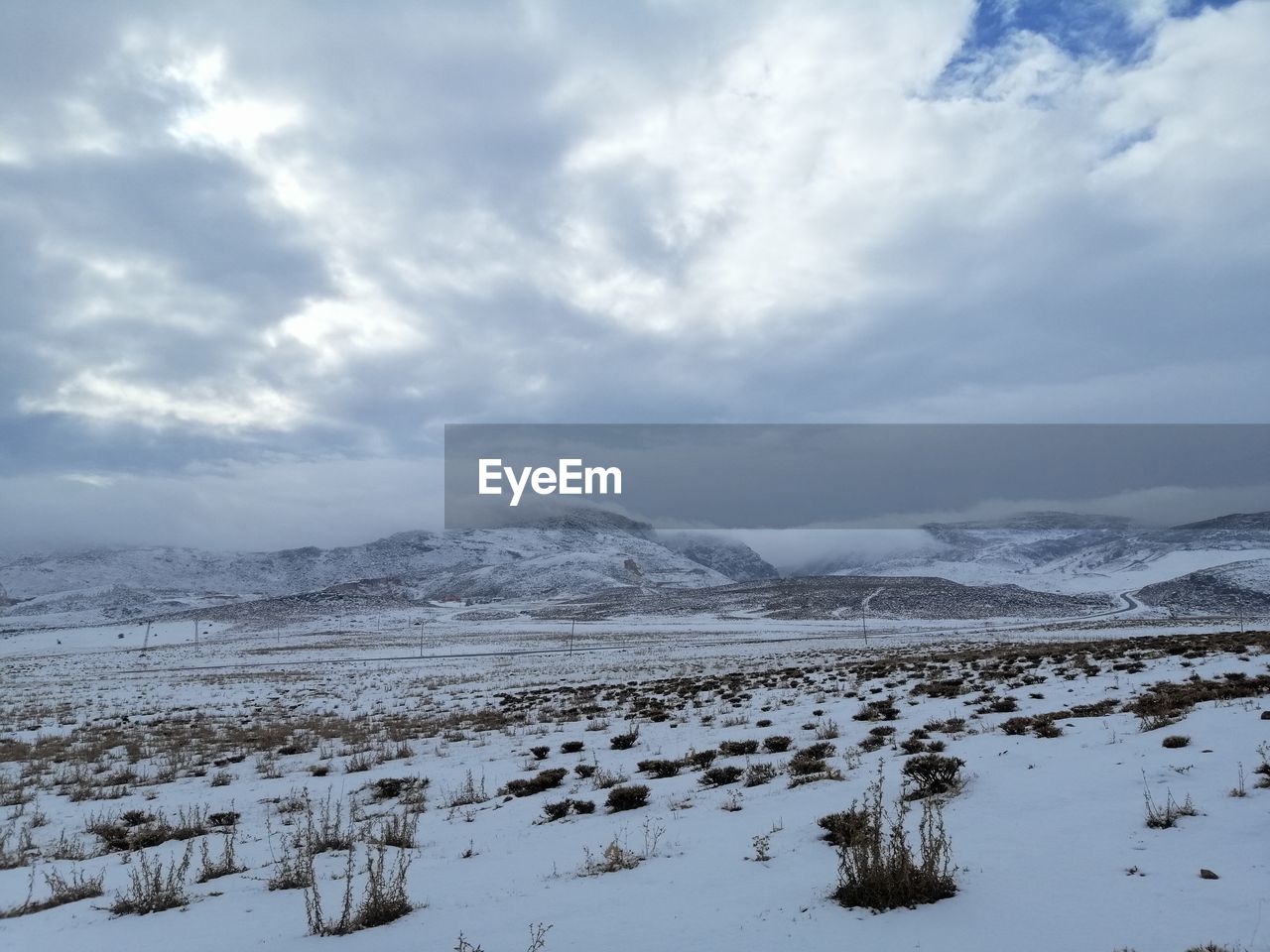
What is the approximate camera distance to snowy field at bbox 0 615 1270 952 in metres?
5.43

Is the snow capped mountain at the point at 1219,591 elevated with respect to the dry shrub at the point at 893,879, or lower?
lower

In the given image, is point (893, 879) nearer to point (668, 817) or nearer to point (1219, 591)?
point (668, 817)

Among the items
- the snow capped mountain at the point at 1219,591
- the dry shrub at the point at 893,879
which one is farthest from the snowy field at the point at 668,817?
the snow capped mountain at the point at 1219,591

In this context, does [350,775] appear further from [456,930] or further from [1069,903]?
[1069,903]

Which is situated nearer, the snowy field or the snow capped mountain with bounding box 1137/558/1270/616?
the snowy field

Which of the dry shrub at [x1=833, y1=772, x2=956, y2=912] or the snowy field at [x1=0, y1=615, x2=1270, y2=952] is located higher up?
the dry shrub at [x1=833, y1=772, x2=956, y2=912]

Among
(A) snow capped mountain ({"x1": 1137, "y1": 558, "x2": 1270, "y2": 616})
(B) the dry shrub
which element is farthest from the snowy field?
(A) snow capped mountain ({"x1": 1137, "y1": 558, "x2": 1270, "y2": 616})

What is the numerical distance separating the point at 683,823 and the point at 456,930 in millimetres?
3666

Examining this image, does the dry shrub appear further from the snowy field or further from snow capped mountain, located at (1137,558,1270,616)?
snow capped mountain, located at (1137,558,1270,616)

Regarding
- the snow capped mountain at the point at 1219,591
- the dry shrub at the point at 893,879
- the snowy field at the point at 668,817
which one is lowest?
the snow capped mountain at the point at 1219,591

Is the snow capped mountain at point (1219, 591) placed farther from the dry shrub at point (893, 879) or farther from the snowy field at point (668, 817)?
the dry shrub at point (893, 879)

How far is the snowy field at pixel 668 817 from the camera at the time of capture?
5.43m

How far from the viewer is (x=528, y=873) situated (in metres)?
7.34

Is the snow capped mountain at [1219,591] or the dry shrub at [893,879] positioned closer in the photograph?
the dry shrub at [893,879]
